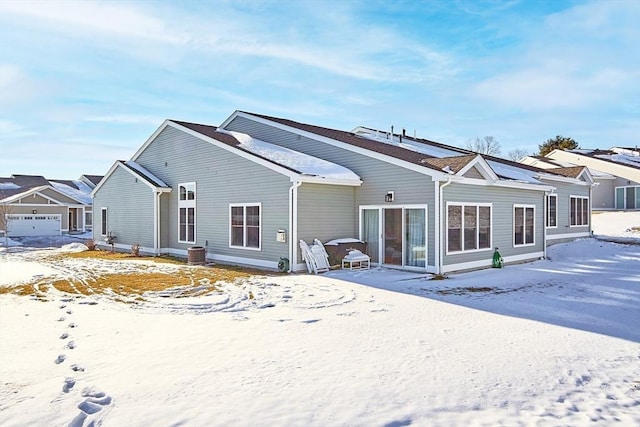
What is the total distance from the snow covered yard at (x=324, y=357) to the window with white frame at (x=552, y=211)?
11033 mm

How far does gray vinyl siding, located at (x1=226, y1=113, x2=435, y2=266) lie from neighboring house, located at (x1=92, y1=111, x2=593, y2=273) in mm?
31

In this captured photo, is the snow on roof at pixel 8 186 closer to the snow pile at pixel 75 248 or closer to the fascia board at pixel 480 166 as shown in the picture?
the snow pile at pixel 75 248

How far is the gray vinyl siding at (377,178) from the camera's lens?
1259cm

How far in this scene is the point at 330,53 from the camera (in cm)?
1576

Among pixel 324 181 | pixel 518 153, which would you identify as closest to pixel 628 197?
pixel 324 181

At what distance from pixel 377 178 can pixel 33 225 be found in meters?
28.5

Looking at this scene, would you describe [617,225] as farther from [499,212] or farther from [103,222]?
[103,222]

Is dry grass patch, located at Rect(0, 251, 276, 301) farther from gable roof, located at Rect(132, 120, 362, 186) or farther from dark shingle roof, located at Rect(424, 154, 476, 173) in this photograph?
dark shingle roof, located at Rect(424, 154, 476, 173)

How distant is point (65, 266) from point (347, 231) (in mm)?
8750

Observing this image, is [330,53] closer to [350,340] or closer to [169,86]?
[169,86]

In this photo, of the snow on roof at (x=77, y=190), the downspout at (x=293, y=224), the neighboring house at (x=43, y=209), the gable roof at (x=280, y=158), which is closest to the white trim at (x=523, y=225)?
the gable roof at (x=280, y=158)

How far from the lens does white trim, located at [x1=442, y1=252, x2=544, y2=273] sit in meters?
12.9

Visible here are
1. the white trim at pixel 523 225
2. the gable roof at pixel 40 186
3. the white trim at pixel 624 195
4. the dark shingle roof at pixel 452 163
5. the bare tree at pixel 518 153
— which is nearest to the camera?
the dark shingle roof at pixel 452 163

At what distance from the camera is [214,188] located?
53.0ft
